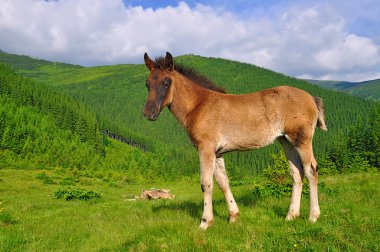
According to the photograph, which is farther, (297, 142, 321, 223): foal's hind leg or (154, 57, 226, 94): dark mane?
(154, 57, 226, 94): dark mane

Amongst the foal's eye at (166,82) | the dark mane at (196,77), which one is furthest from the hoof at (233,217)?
the foal's eye at (166,82)

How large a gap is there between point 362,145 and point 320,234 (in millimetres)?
82125

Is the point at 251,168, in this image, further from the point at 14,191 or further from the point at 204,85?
the point at 204,85

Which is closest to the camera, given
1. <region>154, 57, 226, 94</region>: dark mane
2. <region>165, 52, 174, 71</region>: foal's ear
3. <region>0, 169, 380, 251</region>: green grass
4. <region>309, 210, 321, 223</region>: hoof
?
<region>0, 169, 380, 251</region>: green grass

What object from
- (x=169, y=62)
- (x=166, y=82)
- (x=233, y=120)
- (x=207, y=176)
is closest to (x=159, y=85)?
(x=166, y=82)

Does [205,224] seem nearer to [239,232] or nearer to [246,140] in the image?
[239,232]

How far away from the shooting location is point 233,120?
8.79m

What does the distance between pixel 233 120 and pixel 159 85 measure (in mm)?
2215

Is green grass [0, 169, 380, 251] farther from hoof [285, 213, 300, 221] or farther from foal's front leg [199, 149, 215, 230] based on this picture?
foal's front leg [199, 149, 215, 230]

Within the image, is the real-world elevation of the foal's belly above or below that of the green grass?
above

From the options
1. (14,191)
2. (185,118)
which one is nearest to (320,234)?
(185,118)

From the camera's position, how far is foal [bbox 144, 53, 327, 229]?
857cm

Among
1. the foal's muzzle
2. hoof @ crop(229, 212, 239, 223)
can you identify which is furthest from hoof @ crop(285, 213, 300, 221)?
the foal's muzzle

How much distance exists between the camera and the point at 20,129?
10725 centimetres
